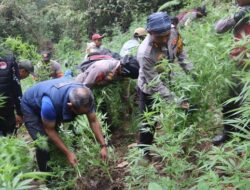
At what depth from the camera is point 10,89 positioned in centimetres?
531

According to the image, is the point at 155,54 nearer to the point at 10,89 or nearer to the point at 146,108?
the point at 146,108

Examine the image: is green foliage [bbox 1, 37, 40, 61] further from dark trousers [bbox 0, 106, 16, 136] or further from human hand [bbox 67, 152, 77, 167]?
human hand [bbox 67, 152, 77, 167]

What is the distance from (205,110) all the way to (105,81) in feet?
5.45

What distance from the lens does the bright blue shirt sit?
13.3 feet

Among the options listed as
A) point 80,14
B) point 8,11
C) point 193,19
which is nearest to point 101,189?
point 193,19

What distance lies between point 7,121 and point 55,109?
159 cm

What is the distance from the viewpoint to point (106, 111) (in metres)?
5.84

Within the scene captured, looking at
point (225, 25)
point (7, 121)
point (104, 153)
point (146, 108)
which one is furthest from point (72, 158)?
point (225, 25)

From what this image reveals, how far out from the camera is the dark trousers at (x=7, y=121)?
539cm

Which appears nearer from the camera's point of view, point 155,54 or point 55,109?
point 55,109

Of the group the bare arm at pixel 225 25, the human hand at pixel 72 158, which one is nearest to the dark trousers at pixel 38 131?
the human hand at pixel 72 158

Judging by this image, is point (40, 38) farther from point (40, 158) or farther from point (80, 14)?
point (40, 158)

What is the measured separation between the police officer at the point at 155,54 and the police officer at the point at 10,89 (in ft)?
5.73

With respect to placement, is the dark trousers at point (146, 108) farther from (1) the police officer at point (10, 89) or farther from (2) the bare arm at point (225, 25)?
(1) the police officer at point (10, 89)
